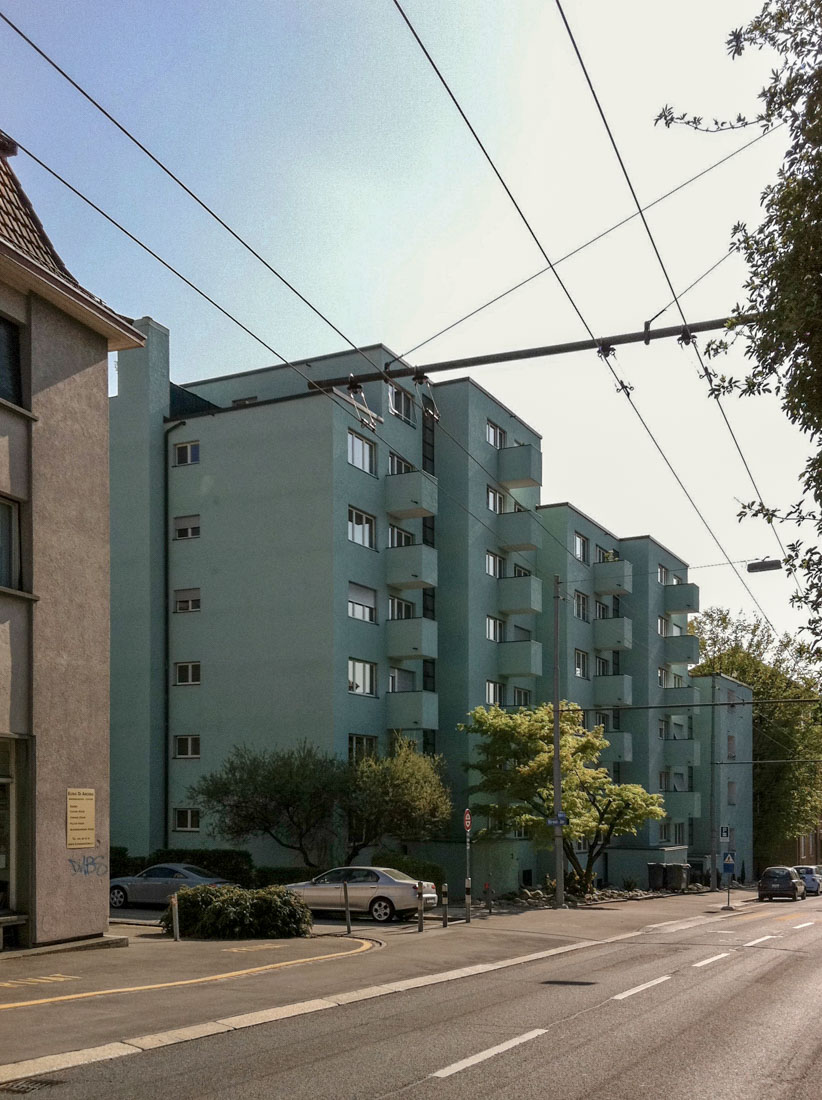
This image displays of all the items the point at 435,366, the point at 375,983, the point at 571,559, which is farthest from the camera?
the point at 571,559

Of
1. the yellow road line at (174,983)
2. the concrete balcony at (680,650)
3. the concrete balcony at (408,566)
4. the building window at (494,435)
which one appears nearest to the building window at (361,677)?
the concrete balcony at (408,566)

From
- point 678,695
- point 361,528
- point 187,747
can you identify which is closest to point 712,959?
point 361,528

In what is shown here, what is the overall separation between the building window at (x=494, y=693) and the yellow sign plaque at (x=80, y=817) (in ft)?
90.9

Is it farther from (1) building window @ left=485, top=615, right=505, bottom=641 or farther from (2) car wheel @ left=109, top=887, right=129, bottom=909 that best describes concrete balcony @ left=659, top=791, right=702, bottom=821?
(2) car wheel @ left=109, top=887, right=129, bottom=909

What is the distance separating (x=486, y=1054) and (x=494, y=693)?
3770cm

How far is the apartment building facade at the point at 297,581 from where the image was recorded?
39.5m

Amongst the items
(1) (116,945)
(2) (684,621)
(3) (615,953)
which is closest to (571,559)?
(2) (684,621)

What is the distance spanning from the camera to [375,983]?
1602cm

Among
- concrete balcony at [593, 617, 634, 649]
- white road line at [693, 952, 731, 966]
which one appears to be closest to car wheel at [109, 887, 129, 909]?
white road line at [693, 952, 731, 966]

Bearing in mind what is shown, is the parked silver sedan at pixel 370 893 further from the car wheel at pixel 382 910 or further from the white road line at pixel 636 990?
the white road line at pixel 636 990

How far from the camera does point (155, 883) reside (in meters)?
32.1

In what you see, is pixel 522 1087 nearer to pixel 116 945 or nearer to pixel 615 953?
pixel 116 945

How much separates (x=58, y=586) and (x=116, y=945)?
5.93 metres

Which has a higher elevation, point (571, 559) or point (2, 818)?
point (571, 559)
